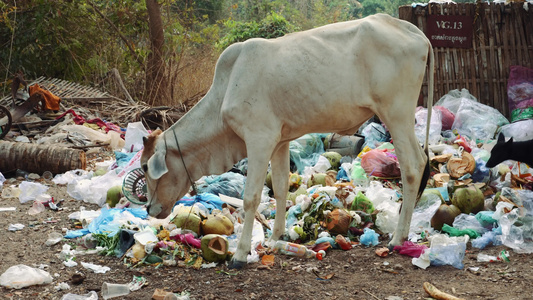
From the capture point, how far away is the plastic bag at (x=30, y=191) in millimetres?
6879

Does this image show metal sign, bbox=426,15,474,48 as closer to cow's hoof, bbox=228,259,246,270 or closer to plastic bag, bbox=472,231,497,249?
plastic bag, bbox=472,231,497,249

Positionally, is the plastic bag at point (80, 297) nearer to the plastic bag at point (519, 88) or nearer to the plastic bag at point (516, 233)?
the plastic bag at point (516, 233)

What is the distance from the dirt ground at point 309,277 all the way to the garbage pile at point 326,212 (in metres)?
0.10

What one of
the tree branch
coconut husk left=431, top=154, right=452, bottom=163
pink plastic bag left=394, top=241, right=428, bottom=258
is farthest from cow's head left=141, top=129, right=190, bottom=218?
the tree branch

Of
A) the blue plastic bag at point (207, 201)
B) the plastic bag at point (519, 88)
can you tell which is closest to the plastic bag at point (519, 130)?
the plastic bag at point (519, 88)

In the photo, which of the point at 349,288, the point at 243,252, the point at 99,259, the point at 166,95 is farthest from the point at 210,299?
the point at 166,95

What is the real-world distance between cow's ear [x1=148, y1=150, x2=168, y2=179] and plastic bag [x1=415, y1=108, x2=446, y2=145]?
14.5 feet

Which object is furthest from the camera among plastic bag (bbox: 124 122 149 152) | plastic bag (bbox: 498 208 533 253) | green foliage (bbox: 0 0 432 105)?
green foliage (bbox: 0 0 432 105)

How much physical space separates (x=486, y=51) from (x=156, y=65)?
6.82m

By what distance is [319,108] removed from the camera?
4613 mm

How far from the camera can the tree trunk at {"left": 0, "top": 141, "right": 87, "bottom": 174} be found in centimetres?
815

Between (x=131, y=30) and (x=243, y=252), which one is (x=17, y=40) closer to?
(x=131, y=30)

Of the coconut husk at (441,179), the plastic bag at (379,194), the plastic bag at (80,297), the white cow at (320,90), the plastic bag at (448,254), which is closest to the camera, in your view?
the plastic bag at (80,297)

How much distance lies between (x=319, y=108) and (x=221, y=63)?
925 mm
